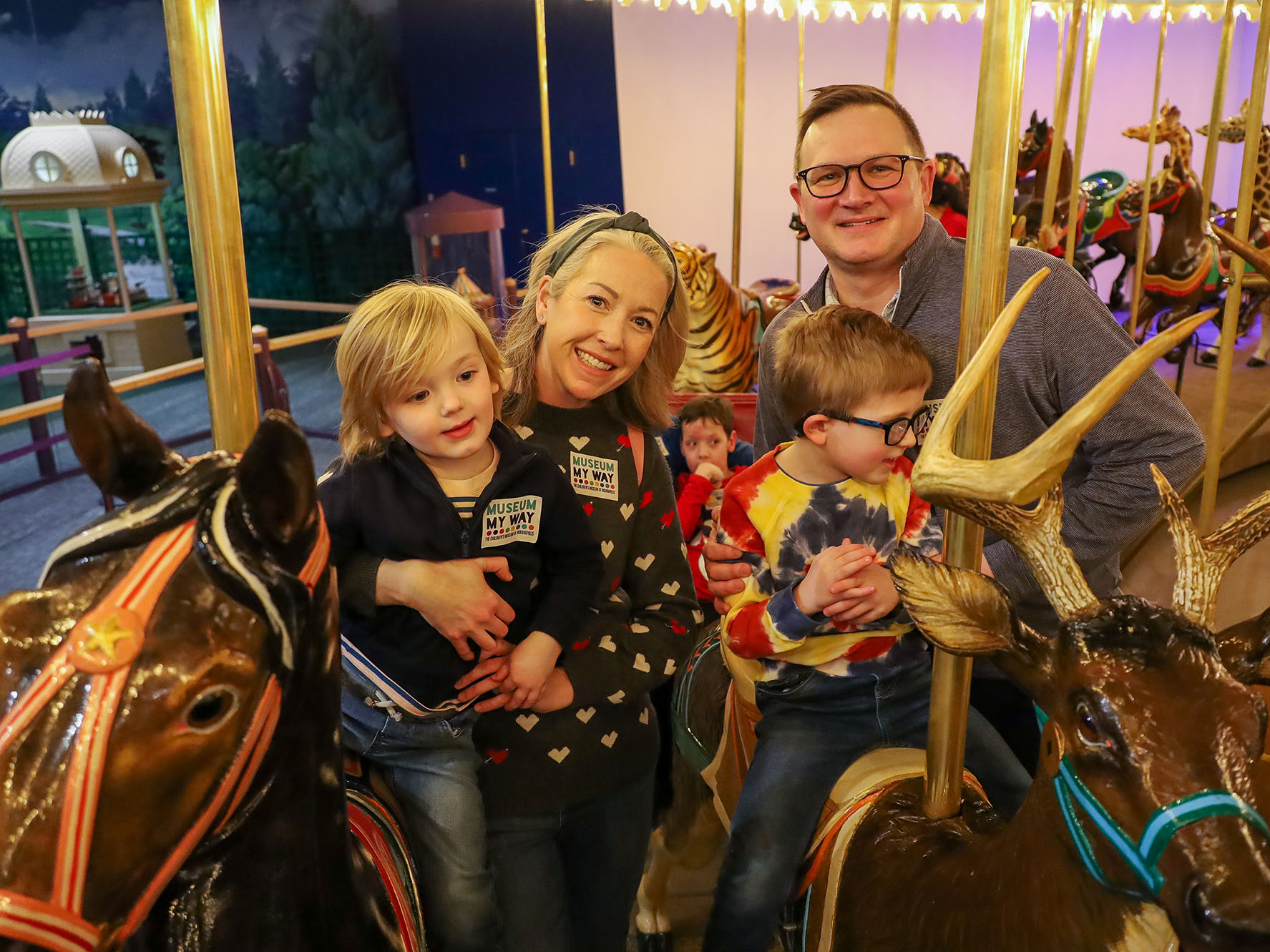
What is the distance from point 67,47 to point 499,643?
282 centimetres

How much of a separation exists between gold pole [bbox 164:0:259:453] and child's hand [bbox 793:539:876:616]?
73 centimetres

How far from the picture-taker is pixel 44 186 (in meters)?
2.81

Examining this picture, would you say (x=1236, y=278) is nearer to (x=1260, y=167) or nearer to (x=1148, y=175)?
(x=1148, y=175)

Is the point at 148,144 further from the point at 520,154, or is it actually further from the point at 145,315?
the point at 520,154

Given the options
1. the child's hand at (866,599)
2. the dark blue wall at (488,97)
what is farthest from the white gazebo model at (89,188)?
the child's hand at (866,599)

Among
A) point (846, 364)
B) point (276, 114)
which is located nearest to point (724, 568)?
point (846, 364)

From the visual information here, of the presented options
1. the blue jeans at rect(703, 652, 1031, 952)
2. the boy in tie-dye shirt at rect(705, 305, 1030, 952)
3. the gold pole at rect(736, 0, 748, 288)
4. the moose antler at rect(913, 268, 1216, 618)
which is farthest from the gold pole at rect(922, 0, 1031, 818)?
the gold pole at rect(736, 0, 748, 288)

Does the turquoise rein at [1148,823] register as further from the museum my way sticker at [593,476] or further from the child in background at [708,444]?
the child in background at [708,444]

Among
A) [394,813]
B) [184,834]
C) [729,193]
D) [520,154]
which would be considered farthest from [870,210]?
[729,193]

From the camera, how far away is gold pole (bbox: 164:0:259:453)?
824 millimetres

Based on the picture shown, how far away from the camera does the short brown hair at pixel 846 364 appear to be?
4.42 feet

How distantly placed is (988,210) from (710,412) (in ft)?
7.76

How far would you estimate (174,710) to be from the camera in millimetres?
727

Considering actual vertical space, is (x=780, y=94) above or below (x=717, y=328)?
above
